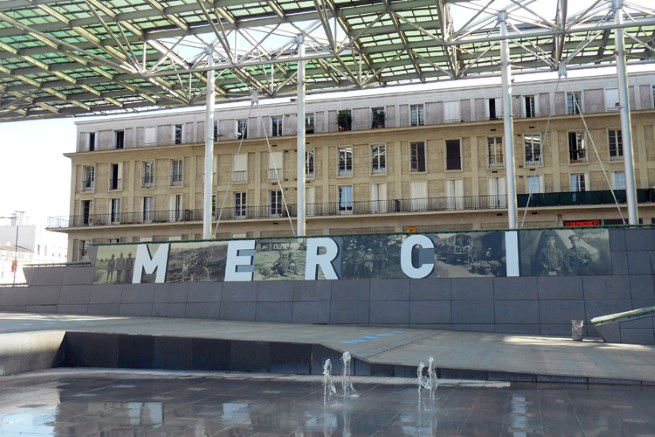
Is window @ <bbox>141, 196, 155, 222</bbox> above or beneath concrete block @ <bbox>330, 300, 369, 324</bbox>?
above

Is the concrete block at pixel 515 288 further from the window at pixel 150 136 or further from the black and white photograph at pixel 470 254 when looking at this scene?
the window at pixel 150 136

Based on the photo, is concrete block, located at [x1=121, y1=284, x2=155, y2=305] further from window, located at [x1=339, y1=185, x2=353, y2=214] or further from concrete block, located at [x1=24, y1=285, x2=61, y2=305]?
window, located at [x1=339, y1=185, x2=353, y2=214]

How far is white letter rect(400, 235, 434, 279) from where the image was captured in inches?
786

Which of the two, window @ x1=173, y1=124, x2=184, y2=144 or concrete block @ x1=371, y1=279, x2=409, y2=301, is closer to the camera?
concrete block @ x1=371, y1=279, x2=409, y2=301

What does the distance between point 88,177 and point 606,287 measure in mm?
46782

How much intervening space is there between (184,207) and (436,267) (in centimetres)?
3457

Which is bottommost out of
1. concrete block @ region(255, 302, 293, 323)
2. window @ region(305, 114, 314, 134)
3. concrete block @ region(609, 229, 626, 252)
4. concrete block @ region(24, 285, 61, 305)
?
concrete block @ region(255, 302, 293, 323)

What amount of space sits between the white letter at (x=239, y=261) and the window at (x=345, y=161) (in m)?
26.2

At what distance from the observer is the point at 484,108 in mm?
46406

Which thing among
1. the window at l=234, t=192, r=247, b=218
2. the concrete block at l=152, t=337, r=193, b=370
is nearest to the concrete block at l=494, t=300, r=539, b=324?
the concrete block at l=152, t=337, r=193, b=370

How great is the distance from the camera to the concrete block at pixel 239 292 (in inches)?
853

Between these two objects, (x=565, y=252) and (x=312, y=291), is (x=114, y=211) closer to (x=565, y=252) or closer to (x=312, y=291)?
(x=312, y=291)

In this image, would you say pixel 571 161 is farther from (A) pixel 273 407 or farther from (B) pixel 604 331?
(A) pixel 273 407

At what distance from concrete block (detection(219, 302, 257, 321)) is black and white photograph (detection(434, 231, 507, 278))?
257 inches
